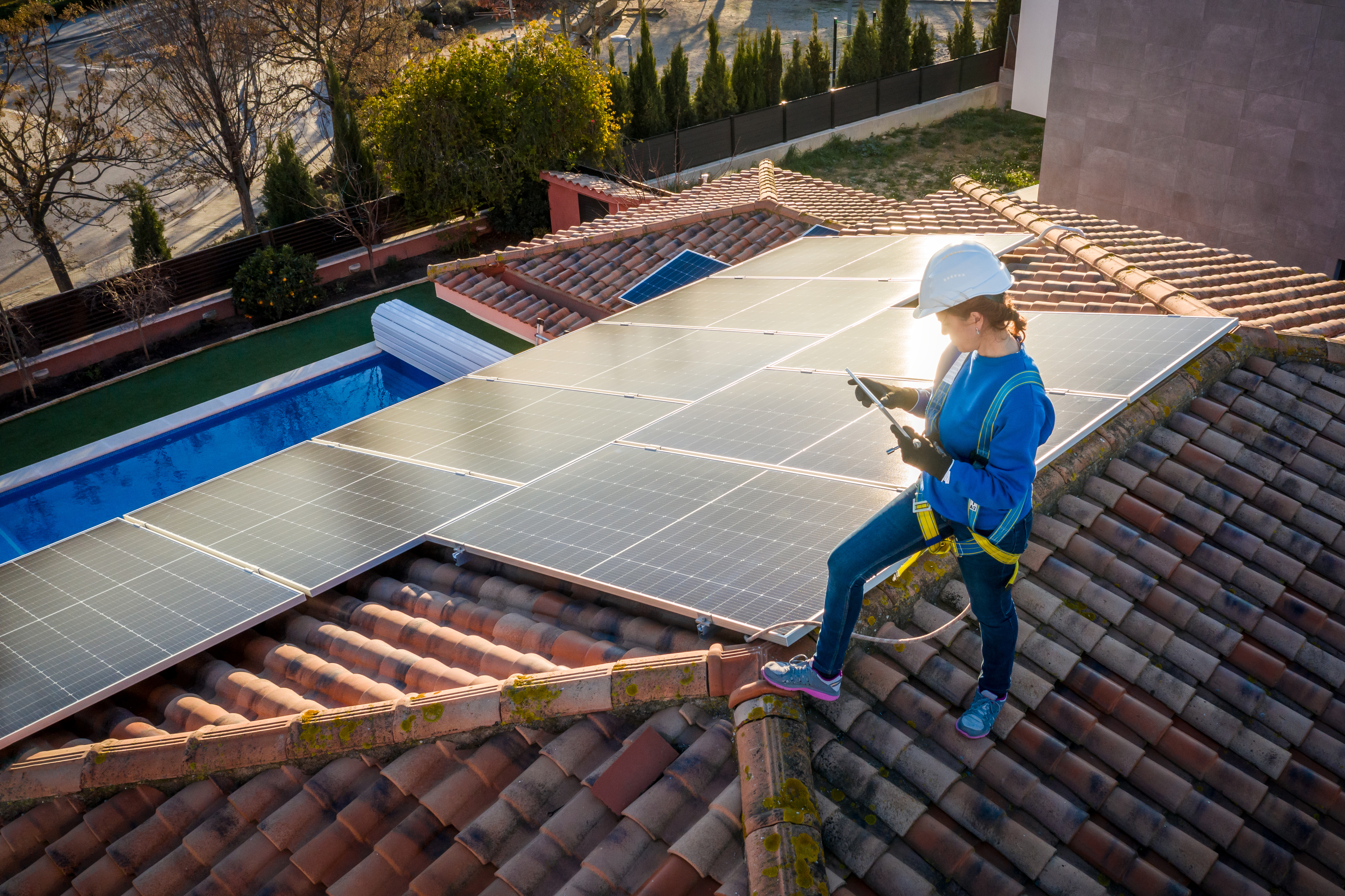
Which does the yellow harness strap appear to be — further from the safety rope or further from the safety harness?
the safety rope

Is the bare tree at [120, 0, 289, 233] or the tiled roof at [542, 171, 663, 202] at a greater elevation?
the bare tree at [120, 0, 289, 233]

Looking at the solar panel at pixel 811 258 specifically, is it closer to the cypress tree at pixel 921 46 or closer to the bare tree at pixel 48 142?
the bare tree at pixel 48 142

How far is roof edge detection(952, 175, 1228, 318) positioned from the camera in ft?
32.3

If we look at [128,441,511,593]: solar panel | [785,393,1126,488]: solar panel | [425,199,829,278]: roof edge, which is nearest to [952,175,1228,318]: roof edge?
[785,393,1126,488]: solar panel

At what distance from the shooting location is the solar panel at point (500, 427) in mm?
8344

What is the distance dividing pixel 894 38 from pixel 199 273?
103 feet

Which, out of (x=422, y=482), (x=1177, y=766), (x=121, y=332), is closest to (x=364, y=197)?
(x=121, y=332)

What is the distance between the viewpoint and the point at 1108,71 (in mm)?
23562

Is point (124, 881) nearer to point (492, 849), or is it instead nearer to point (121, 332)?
point (492, 849)

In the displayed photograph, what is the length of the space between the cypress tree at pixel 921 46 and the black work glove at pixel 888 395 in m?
43.7

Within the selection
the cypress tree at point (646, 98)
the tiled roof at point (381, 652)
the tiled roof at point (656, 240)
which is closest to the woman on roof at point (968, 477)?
the tiled roof at point (381, 652)

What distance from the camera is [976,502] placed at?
4.45m

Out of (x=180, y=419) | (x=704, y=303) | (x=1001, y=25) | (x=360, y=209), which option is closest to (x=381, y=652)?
(x=704, y=303)

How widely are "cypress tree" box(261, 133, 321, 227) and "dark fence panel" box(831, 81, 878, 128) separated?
21.8m
